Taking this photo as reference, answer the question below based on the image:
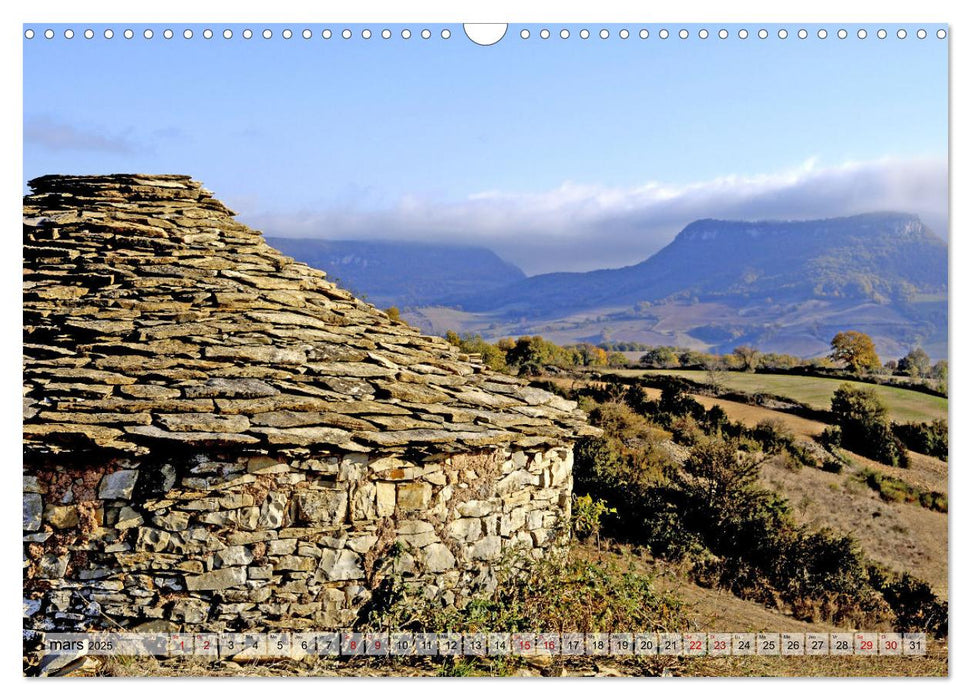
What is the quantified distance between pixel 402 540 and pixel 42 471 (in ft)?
8.71

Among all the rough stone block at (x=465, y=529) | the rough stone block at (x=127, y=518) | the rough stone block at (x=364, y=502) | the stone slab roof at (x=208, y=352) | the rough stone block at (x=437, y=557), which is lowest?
the rough stone block at (x=437, y=557)

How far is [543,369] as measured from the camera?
21219 mm

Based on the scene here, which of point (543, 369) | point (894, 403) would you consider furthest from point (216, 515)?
point (543, 369)

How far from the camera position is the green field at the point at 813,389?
12.3 meters

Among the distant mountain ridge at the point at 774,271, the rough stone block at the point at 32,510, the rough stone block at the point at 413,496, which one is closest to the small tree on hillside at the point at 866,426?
the distant mountain ridge at the point at 774,271

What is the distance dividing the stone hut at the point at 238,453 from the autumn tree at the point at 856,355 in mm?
11943

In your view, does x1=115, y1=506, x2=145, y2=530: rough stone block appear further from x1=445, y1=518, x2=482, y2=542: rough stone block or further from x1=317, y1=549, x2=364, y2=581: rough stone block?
x1=445, y1=518, x2=482, y2=542: rough stone block

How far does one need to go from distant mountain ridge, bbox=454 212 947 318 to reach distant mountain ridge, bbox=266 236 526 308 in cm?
227

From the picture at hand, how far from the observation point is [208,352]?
20.8 feet

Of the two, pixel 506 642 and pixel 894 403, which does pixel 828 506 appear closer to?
pixel 894 403

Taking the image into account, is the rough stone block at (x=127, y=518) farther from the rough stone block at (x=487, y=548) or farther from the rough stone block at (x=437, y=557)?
the rough stone block at (x=487, y=548)

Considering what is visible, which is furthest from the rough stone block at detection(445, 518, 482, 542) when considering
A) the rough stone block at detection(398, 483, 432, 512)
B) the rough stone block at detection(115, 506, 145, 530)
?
the rough stone block at detection(115, 506, 145, 530)

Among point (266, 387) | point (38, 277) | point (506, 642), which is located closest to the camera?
point (506, 642)

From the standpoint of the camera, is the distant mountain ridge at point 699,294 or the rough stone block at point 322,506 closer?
the rough stone block at point 322,506
